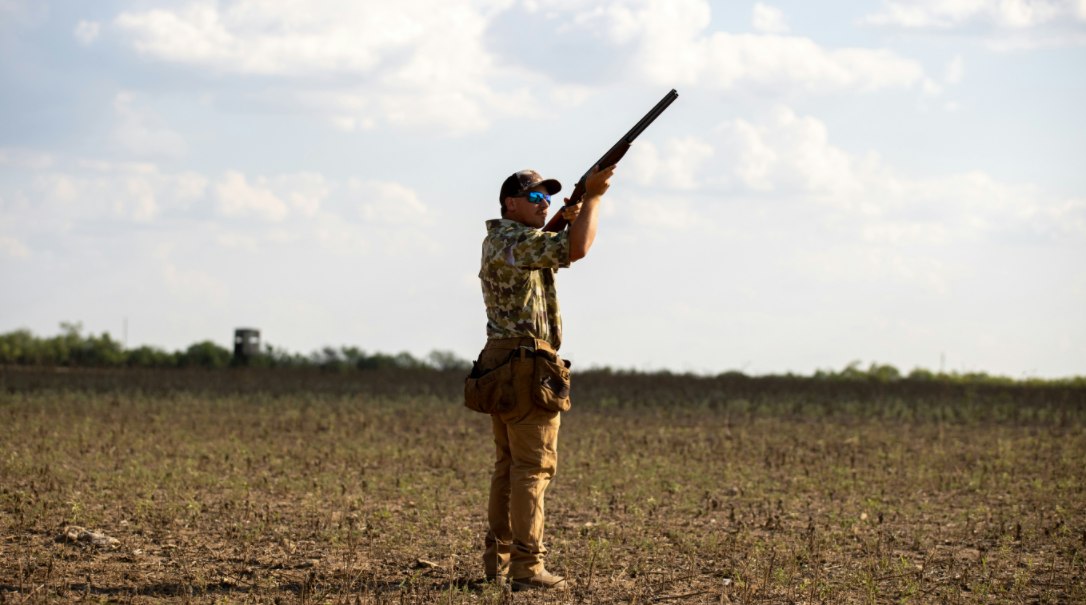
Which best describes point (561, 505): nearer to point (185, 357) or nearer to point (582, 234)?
point (582, 234)

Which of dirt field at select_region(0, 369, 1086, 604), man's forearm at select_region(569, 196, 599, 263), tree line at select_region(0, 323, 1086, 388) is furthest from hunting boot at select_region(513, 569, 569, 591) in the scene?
tree line at select_region(0, 323, 1086, 388)

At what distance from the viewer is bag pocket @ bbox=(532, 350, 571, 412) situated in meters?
7.64

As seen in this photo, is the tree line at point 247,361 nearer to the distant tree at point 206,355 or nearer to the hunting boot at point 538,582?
the distant tree at point 206,355

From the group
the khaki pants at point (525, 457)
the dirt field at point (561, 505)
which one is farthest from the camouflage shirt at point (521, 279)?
the dirt field at point (561, 505)

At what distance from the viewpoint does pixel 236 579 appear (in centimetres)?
840

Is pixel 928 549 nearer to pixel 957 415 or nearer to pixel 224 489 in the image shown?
pixel 224 489

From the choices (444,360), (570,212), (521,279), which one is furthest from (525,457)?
(444,360)

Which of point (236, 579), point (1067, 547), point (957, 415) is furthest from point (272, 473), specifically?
point (957, 415)

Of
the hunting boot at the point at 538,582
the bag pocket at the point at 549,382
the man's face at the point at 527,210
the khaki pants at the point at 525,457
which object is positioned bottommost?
the hunting boot at the point at 538,582

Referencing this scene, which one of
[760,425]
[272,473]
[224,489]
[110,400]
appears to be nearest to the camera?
[224,489]

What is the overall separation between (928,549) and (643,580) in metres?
2.83

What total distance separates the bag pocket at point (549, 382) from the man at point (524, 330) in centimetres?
4

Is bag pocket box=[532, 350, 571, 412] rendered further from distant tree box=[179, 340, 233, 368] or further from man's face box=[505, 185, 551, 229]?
distant tree box=[179, 340, 233, 368]

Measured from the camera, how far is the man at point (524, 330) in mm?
7680
